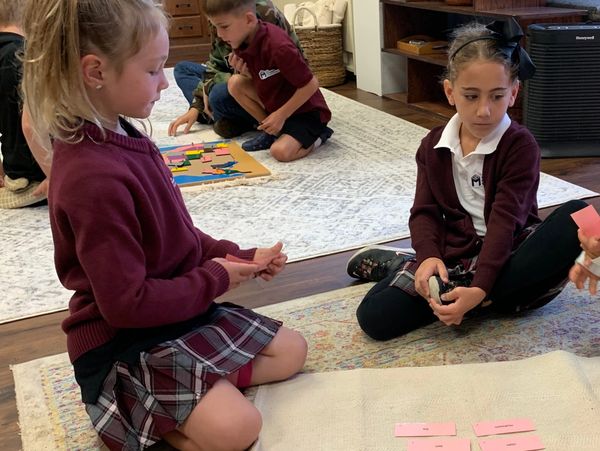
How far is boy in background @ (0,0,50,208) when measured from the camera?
2037 mm

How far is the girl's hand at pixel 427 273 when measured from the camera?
4.05ft

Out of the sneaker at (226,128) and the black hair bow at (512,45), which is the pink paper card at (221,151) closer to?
the sneaker at (226,128)

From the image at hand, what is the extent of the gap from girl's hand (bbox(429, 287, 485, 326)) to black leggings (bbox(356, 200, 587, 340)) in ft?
0.23

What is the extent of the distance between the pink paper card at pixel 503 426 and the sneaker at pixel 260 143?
67.9 inches

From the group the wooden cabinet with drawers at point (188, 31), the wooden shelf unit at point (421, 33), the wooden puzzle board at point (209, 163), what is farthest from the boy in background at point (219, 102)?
the wooden cabinet with drawers at point (188, 31)

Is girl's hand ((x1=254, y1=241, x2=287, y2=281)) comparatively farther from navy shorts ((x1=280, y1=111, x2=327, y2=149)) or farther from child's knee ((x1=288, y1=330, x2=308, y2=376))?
navy shorts ((x1=280, y1=111, x2=327, y2=149))

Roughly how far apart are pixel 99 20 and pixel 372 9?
258 cm

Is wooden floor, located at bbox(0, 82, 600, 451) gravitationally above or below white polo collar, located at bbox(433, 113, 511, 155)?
below

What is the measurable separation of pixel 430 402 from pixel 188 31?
462 cm

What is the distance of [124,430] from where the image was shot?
100 cm

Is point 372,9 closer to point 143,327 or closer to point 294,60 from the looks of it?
point 294,60

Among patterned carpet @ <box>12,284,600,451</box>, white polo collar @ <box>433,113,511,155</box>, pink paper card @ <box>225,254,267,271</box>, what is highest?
white polo collar @ <box>433,113,511,155</box>

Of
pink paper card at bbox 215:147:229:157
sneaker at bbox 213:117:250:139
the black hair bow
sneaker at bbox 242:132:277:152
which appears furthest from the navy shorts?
the black hair bow

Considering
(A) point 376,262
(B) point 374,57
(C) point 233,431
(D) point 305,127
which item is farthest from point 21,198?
(B) point 374,57
